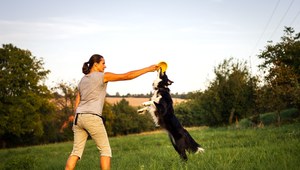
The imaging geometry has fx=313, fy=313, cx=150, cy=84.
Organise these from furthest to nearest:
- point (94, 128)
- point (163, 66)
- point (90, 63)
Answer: point (163, 66) → point (90, 63) → point (94, 128)

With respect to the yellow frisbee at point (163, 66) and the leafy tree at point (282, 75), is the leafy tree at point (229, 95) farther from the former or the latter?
the yellow frisbee at point (163, 66)

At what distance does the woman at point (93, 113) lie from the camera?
5.22m

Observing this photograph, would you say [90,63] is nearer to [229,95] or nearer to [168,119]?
[168,119]

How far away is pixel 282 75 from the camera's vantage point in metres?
28.5

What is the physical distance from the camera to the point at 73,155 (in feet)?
17.6

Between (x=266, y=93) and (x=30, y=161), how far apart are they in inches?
874

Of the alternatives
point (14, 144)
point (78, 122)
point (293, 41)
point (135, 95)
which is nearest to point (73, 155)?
point (78, 122)

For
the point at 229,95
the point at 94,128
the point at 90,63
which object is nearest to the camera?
the point at 94,128

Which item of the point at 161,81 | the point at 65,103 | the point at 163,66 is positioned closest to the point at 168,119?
the point at 161,81

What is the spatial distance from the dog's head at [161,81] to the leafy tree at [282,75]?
675 inches

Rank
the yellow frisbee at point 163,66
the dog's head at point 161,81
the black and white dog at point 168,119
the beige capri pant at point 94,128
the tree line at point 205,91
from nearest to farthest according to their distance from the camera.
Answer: the beige capri pant at point 94,128, the yellow frisbee at point 163,66, the black and white dog at point 168,119, the dog's head at point 161,81, the tree line at point 205,91

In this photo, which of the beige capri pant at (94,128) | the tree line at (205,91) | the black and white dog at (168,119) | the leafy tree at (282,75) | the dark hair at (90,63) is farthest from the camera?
the tree line at (205,91)

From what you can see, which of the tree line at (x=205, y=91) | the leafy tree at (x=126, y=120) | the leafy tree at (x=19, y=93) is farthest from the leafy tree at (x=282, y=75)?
the leafy tree at (x=126, y=120)

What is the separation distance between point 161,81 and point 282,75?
81.0ft
